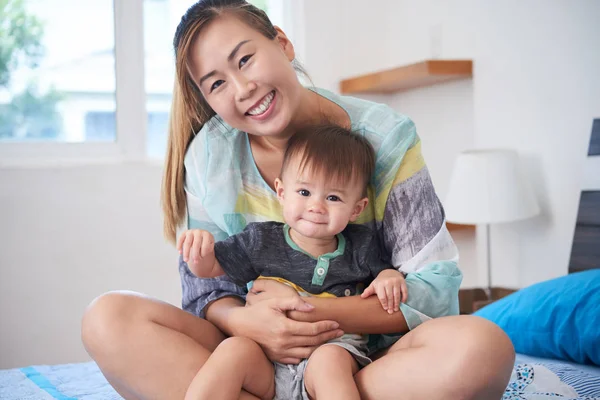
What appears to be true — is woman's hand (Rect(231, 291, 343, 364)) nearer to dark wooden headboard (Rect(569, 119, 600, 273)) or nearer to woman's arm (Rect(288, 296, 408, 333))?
woman's arm (Rect(288, 296, 408, 333))

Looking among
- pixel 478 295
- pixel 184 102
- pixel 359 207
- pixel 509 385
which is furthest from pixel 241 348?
pixel 478 295

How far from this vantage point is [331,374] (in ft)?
3.70

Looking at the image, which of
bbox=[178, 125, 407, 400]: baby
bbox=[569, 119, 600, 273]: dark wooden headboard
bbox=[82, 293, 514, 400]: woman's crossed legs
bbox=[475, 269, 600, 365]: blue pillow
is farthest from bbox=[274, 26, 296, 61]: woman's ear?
bbox=[569, 119, 600, 273]: dark wooden headboard

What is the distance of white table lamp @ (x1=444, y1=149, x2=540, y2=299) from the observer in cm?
256

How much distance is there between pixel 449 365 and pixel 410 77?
2144mm

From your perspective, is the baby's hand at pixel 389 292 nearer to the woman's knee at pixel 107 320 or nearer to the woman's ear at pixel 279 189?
the woman's ear at pixel 279 189

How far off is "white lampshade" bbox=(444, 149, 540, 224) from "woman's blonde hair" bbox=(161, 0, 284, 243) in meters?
1.33

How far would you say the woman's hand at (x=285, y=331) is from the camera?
48.7 inches

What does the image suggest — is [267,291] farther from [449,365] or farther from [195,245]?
Result: [449,365]

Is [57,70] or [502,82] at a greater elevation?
[57,70]

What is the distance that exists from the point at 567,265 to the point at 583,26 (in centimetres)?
85

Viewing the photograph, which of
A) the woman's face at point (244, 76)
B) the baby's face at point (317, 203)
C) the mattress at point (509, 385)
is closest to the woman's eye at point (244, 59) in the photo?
the woman's face at point (244, 76)

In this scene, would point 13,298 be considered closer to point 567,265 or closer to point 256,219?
point 256,219

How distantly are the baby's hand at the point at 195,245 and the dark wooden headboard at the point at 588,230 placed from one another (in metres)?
1.46
